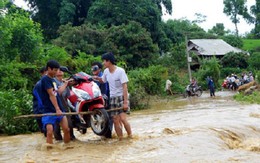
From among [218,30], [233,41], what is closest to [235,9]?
[218,30]

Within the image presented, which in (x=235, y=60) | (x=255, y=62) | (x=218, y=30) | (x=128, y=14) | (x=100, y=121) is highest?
(x=218, y=30)

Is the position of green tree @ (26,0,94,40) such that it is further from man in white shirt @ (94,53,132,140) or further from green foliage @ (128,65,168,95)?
man in white shirt @ (94,53,132,140)

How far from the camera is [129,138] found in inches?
281

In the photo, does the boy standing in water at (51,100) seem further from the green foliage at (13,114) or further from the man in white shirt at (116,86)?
the green foliage at (13,114)

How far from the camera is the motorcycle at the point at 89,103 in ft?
22.2

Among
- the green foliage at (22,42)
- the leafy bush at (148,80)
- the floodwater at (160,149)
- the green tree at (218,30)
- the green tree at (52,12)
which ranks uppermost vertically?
the green tree at (218,30)

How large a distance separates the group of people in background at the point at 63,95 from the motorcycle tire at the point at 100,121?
0.66ft

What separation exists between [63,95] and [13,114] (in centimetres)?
326

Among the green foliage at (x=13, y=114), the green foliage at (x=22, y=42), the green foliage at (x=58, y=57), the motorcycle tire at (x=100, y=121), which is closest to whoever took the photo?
the motorcycle tire at (x=100, y=121)

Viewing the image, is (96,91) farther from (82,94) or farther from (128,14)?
(128,14)

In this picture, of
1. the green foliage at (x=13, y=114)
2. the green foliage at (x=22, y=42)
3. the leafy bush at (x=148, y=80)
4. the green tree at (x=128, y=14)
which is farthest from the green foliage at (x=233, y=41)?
the green foliage at (x=13, y=114)

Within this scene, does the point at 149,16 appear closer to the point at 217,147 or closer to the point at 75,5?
the point at 75,5

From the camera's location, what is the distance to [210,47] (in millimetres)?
49250

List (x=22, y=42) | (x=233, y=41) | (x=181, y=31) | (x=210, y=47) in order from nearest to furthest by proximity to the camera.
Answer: (x=22, y=42) → (x=181, y=31) → (x=210, y=47) → (x=233, y=41)
